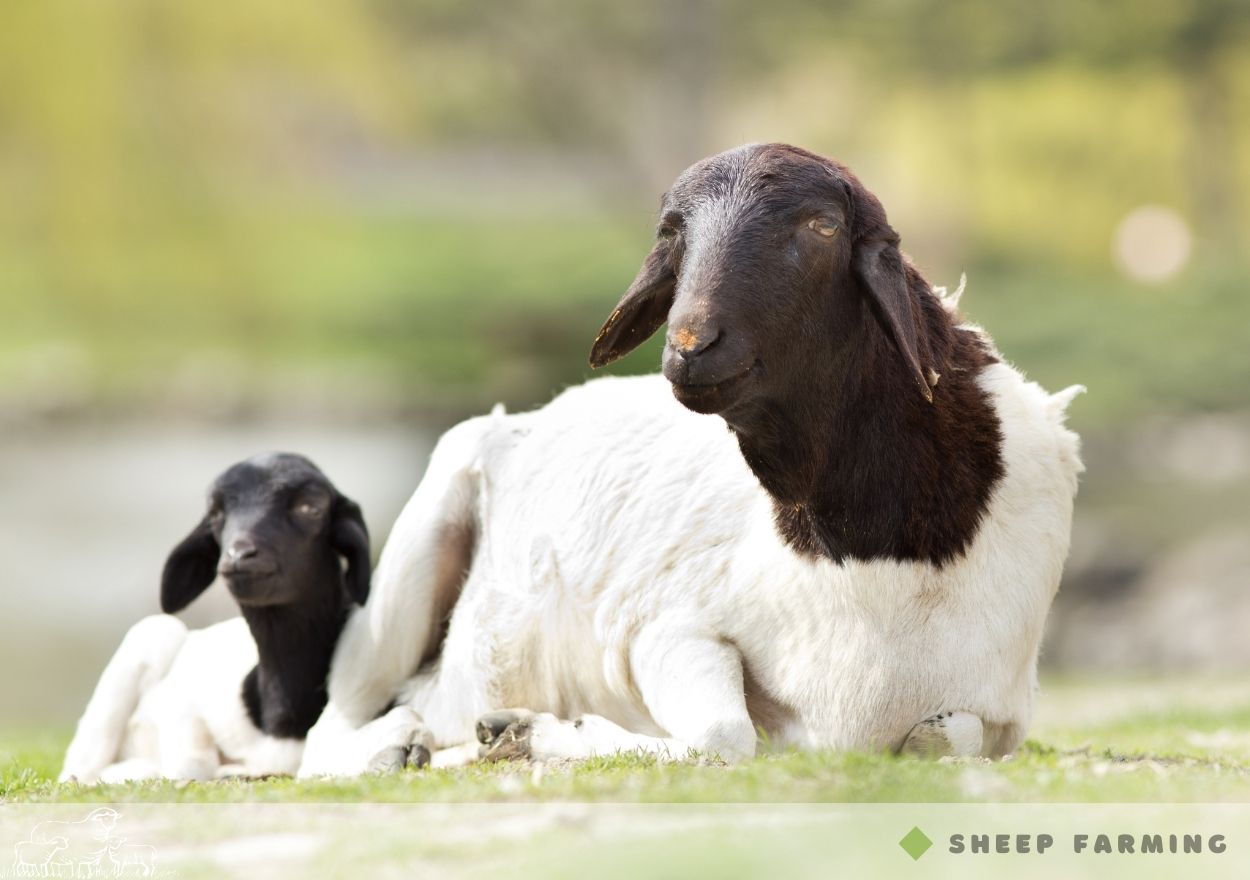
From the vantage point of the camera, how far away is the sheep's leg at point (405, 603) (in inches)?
360

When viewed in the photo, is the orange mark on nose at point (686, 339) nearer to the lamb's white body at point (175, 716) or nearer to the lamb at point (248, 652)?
the lamb at point (248, 652)

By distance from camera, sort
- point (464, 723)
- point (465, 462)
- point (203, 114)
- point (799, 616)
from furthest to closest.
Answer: point (203, 114)
point (465, 462)
point (464, 723)
point (799, 616)

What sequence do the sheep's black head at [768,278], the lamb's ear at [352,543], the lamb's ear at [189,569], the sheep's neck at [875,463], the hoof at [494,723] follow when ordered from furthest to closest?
1. the lamb's ear at [189,569]
2. the lamb's ear at [352,543]
3. the hoof at [494,723]
4. the sheep's neck at [875,463]
5. the sheep's black head at [768,278]

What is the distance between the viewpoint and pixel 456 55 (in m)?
58.5

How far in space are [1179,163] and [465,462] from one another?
4924 centimetres

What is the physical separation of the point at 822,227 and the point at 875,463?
1.02m

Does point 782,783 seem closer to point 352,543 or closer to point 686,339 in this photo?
point 686,339

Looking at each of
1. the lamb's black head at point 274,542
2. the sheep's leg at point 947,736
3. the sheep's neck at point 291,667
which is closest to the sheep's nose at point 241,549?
the lamb's black head at point 274,542

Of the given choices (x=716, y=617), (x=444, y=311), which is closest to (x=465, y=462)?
(x=716, y=617)

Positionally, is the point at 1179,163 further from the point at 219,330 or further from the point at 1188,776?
the point at 1188,776

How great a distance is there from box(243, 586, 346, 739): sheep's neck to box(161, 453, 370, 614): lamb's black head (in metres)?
0.10

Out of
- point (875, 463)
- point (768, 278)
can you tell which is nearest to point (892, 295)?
point (768, 278)

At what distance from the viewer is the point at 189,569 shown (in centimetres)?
970

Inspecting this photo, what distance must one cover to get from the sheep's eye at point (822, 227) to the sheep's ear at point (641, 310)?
Answer: 26.2 inches
